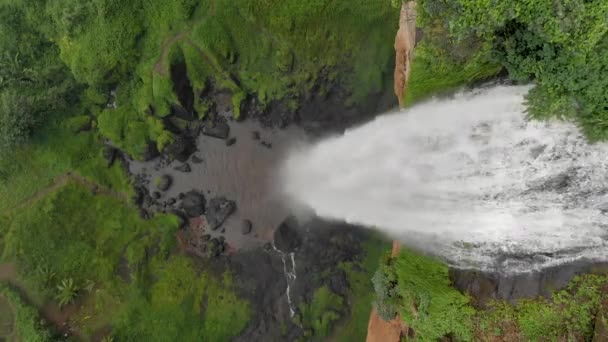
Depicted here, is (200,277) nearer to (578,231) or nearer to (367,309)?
(367,309)

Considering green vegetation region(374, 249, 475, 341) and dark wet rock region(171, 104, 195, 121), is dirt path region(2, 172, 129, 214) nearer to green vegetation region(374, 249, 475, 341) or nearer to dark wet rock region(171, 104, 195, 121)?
dark wet rock region(171, 104, 195, 121)

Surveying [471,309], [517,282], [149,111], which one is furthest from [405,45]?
[149,111]

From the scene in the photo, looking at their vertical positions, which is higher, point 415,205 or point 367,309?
point 415,205

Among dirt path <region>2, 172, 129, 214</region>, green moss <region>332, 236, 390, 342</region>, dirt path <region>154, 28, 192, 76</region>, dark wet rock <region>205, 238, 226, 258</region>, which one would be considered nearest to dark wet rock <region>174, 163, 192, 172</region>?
dirt path <region>2, 172, 129, 214</region>

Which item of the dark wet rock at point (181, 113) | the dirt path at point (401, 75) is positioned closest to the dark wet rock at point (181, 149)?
the dark wet rock at point (181, 113)

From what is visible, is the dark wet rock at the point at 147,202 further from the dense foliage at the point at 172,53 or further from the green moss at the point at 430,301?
the green moss at the point at 430,301

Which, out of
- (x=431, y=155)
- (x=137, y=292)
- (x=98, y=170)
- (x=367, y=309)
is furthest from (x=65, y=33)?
(x=367, y=309)
